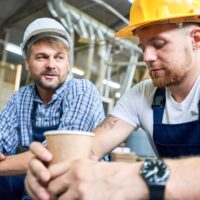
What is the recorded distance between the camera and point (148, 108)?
1.76m

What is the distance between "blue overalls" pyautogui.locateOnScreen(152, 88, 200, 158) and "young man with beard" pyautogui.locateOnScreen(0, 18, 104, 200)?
1.27 feet

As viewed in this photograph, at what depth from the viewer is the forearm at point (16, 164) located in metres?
1.62

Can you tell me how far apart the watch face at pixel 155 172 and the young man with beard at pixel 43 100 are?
1.02 metres

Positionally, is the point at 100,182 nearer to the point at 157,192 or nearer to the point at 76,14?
the point at 157,192

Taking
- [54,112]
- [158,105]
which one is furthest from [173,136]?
[54,112]

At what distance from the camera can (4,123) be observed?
2094 millimetres

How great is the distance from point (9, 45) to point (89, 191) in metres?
6.90

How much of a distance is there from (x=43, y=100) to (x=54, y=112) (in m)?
0.16

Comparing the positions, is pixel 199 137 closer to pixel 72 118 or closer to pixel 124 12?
pixel 72 118

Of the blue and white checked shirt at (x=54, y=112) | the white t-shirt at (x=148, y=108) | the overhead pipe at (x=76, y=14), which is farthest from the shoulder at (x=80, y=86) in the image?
the overhead pipe at (x=76, y=14)

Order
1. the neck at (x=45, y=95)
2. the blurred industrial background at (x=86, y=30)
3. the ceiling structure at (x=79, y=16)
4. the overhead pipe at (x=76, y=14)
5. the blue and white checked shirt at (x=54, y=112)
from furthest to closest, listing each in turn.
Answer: the ceiling structure at (x=79, y=16), the overhead pipe at (x=76, y=14), the blurred industrial background at (x=86, y=30), the neck at (x=45, y=95), the blue and white checked shirt at (x=54, y=112)

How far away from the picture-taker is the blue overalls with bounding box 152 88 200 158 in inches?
61.5

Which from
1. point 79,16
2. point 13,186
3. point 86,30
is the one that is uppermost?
point 79,16

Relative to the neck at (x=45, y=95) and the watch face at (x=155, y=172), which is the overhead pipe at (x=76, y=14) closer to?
the neck at (x=45, y=95)
